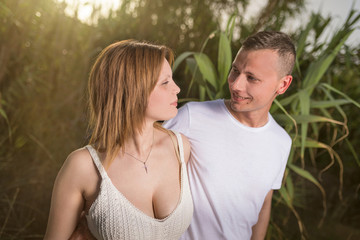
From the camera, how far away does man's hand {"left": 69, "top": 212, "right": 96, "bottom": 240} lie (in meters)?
1.12

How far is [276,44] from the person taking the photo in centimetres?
146

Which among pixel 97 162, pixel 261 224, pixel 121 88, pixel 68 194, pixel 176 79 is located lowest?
pixel 261 224

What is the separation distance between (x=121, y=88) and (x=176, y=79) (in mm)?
1646

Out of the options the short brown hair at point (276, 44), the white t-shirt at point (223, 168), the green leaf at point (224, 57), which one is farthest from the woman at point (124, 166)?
the green leaf at point (224, 57)

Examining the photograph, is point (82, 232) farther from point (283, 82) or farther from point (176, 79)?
point (176, 79)

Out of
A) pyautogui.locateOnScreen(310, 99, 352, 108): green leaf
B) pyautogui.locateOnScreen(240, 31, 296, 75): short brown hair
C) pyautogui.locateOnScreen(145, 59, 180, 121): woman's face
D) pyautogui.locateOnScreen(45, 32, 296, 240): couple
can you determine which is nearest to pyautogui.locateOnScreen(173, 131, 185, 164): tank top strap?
pyautogui.locateOnScreen(45, 32, 296, 240): couple

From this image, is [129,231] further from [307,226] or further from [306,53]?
[307,226]

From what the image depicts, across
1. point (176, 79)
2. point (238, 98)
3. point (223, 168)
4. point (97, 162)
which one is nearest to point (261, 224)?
point (223, 168)

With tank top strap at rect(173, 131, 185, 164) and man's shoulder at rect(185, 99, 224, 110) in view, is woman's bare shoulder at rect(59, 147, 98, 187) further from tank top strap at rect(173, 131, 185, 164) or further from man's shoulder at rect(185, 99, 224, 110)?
man's shoulder at rect(185, 99, 224, 110)

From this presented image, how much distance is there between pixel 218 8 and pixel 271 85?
1.79 m

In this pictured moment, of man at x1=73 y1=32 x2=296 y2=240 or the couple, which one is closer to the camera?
the couple

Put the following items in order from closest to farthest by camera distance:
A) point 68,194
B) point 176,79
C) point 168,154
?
point 68,194 → point 168,154 → point 176,79

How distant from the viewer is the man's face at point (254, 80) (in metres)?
1.41

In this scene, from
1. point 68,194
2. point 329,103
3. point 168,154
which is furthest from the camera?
point 329,103
